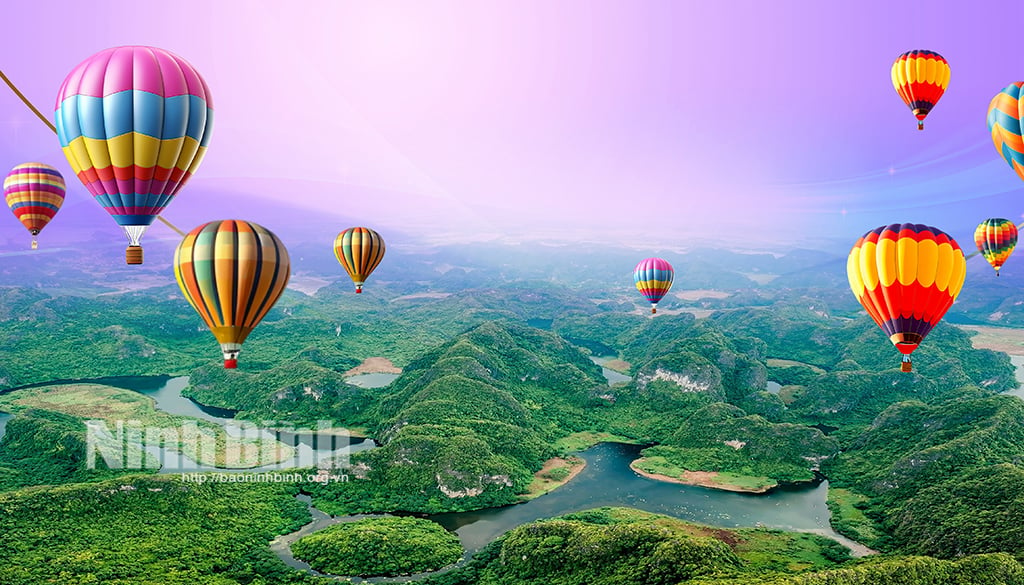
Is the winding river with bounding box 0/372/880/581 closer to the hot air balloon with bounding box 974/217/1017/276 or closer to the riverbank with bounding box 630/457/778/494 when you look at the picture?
the riverbank with bounding box 630/457/778/494

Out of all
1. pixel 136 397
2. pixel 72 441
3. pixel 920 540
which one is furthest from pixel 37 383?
pixel 920 540

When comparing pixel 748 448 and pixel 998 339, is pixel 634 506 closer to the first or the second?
pixel 748 448

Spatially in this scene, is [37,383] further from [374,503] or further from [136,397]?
[374,503]

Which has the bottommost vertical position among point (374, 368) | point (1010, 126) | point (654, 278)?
point (374, 368)

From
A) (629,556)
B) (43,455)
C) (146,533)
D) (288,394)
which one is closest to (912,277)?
(629,556)

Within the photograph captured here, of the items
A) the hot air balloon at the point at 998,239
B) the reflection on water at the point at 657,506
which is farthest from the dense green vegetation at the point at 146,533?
the hot air balloon at the point at 998,239

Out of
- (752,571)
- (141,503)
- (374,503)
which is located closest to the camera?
(752,571)
